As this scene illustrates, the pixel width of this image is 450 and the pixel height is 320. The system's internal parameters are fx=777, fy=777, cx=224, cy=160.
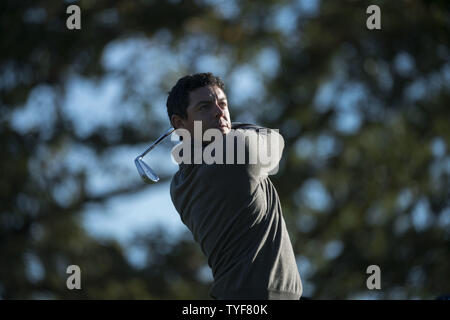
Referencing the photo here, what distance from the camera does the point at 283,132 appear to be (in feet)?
33.8

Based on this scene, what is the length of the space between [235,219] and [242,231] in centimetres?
5

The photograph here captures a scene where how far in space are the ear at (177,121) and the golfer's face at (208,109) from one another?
4 centimetres

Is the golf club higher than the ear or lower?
lower

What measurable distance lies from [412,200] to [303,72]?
227 cm

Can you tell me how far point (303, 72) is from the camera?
35.0 feet

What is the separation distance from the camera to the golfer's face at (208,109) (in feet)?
8.63

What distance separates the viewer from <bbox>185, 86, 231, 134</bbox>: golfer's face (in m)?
2.63
